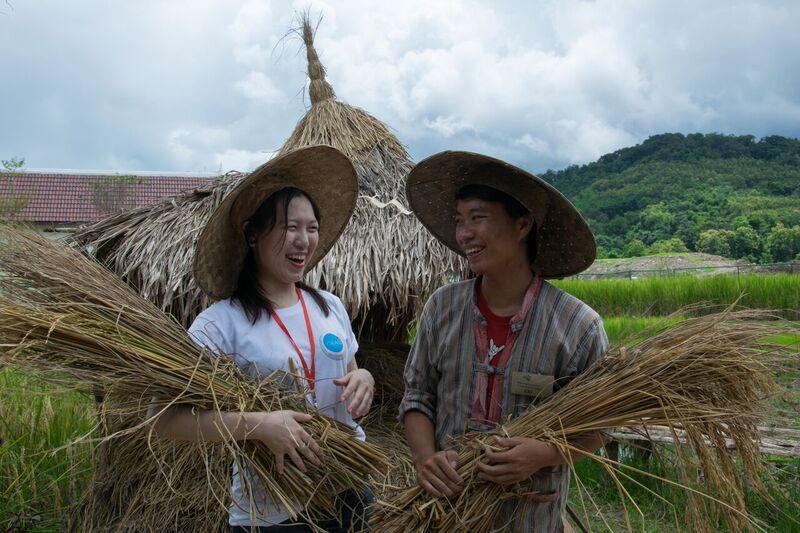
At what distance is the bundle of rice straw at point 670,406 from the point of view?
171 cm

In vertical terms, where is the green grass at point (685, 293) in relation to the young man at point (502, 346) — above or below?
above

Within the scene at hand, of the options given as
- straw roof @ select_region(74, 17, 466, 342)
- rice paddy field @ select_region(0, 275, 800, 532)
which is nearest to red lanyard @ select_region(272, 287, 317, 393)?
rice paddy field @ select_region(0, 275, 800, 532)

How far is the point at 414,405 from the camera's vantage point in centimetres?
196

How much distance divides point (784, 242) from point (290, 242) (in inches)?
1593

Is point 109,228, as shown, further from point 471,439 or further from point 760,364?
point 760,364

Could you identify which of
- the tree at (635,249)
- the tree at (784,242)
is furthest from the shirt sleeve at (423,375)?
the tree at (784,242)

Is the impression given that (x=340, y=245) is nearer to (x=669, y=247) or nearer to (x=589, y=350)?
(x=589, y=350)

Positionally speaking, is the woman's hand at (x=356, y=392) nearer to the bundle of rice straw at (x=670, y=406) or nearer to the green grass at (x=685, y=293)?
the bundle of rice straw at (x=670, y=406)

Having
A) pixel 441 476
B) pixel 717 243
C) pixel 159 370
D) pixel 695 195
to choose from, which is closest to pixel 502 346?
pixel 441 476

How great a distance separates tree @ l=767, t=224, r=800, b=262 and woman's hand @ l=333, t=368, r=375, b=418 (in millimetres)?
39866

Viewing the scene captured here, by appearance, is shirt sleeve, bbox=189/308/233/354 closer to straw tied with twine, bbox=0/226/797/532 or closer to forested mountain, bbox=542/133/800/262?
straw tied with twine, bbox=0/226/797/532

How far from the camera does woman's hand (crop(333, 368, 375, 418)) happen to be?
1898 millimetres

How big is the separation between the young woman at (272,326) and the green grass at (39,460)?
2238mm

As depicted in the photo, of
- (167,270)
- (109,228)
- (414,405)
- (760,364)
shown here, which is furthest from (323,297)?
(109,228)
